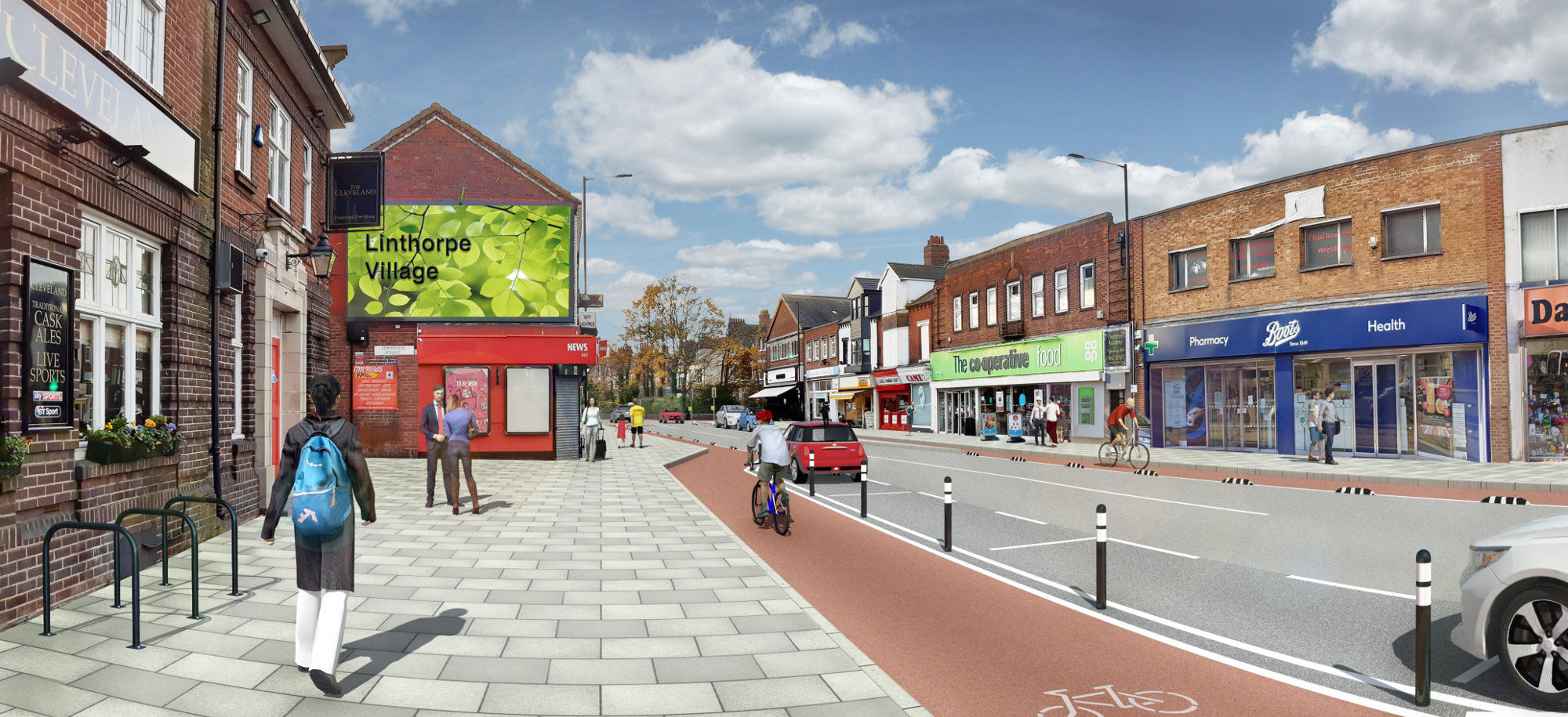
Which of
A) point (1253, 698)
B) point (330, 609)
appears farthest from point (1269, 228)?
point (330, 609)

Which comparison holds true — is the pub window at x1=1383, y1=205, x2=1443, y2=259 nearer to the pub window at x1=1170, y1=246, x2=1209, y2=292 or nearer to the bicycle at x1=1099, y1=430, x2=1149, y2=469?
the pub window at x1=1170, y1=246, x2=1209, y2=292

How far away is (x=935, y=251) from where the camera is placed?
4928 centimetres

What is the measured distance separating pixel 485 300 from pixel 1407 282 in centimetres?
2279

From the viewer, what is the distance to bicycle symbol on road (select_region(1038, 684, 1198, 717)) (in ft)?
14.4

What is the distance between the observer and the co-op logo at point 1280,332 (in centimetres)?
2169

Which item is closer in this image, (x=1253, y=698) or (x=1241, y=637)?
(x=1253, y=698)

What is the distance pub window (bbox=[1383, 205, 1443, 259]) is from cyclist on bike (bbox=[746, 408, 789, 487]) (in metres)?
17.4

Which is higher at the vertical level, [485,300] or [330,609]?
[485,300]

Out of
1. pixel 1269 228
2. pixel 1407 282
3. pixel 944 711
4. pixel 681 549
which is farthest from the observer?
pixel 1269 228

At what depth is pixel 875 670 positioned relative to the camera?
16.4 feet

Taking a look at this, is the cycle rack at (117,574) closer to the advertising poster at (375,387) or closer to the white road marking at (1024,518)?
the white road marking at (1024,518)

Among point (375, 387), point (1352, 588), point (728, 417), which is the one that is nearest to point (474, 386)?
point (375, 387)

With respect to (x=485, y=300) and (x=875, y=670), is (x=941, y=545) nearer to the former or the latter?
(x=875, y=670)

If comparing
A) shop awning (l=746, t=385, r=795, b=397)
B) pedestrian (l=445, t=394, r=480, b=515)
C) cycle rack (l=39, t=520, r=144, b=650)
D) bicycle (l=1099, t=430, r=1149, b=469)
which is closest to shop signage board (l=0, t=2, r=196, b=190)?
cycle rack (l=39, t=520, r=144, b=650)
